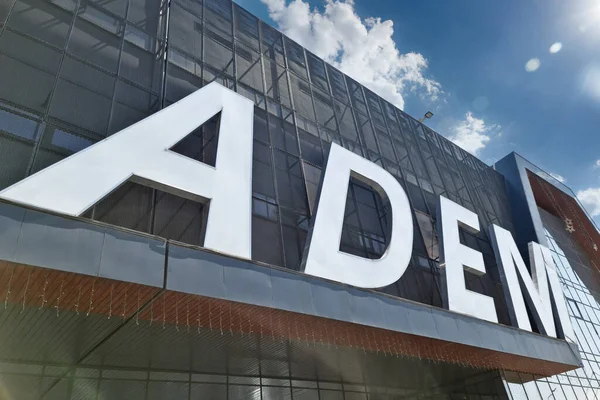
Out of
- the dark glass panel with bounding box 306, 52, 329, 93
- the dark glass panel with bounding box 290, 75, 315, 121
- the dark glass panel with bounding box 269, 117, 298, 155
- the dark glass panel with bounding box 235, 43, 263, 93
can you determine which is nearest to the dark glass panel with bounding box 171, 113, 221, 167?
the dark glass panel with bounding box 269, 117, 298, 155

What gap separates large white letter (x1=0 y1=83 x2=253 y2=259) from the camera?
27.4 feet

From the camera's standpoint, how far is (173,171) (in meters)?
10.4

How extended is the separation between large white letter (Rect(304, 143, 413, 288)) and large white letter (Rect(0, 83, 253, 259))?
2.45 metres

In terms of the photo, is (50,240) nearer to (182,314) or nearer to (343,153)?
(182,314)

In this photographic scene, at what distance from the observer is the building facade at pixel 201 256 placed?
8547 millimetres

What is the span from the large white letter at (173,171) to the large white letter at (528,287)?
12663 mm

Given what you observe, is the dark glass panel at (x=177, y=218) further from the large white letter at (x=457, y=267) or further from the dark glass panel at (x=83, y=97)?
the large white letter at (x=457, y=267)

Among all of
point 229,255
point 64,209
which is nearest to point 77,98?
point 64,209

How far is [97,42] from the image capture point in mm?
12930

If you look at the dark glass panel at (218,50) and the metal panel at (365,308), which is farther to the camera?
the dark glass panel at (218,50)

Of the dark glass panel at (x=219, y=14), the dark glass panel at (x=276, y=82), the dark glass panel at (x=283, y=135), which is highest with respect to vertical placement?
the dark glass panel at (x=219, y=14)

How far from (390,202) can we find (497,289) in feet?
31.6

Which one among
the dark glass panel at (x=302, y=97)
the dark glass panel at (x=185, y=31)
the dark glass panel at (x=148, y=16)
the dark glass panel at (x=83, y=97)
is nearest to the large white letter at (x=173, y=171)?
the dark glass panel at (x=83, y=97)

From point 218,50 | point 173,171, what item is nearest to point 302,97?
point 218,50
